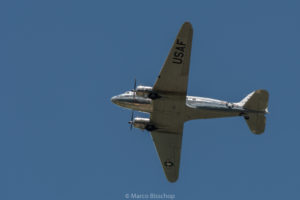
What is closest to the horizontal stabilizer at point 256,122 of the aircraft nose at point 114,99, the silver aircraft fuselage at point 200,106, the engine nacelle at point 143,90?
the silver aircraft fuselage at point 200,106

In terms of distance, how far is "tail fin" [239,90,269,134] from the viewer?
1751 inches

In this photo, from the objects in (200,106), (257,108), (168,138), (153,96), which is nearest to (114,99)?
(153,96)

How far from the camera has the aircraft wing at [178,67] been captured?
39.3 metres

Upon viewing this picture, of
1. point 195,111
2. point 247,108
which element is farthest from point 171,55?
point 247,108

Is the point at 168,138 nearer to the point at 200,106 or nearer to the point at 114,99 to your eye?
the point at 200,106

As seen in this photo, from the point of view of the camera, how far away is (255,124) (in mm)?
45188

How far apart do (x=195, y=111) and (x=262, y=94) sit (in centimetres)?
684

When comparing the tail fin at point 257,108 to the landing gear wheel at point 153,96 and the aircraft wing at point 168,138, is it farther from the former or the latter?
the landing gear wheel at point 153,96

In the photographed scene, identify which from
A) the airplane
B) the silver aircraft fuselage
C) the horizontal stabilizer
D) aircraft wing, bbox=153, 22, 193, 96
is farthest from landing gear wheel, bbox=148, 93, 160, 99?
the horizontal stabilizer

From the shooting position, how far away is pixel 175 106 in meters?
43.5

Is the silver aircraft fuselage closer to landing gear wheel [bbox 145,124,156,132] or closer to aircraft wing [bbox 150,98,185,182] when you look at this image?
aircraft wing [bbox 150,98,185,182]

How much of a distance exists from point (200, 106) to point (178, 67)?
17.2 ft

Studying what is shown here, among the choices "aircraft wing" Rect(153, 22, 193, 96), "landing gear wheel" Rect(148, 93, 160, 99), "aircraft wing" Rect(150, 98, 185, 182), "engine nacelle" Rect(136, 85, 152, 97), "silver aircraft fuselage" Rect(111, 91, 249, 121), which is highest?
"aircraft wing" Rect(153, 22, 193, 96)

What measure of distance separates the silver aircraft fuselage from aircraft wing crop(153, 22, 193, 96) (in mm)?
2108
